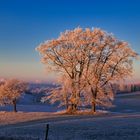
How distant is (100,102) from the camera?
5325 cm

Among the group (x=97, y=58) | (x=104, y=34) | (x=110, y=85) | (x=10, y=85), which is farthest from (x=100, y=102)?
(x=10, y=85)

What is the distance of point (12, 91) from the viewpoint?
239ft

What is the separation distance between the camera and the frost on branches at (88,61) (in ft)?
171

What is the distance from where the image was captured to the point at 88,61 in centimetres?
5300

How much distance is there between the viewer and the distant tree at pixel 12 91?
238 feet

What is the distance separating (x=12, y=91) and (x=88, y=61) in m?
24.4

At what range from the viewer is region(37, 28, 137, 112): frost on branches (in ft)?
171

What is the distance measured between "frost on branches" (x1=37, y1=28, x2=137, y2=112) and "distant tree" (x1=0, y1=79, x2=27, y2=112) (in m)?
21.4

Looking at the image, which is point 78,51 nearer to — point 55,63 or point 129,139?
point 55,63

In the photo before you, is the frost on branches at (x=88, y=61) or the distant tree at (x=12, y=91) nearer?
the frost on branches at (x=88, y=61)

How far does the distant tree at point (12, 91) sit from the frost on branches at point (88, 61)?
21359mm

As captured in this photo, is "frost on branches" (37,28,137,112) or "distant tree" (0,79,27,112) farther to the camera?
"distant tree" (0,79,27,112)

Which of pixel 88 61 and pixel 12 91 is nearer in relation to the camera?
pixel 88 61

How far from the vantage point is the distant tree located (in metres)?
72.7
